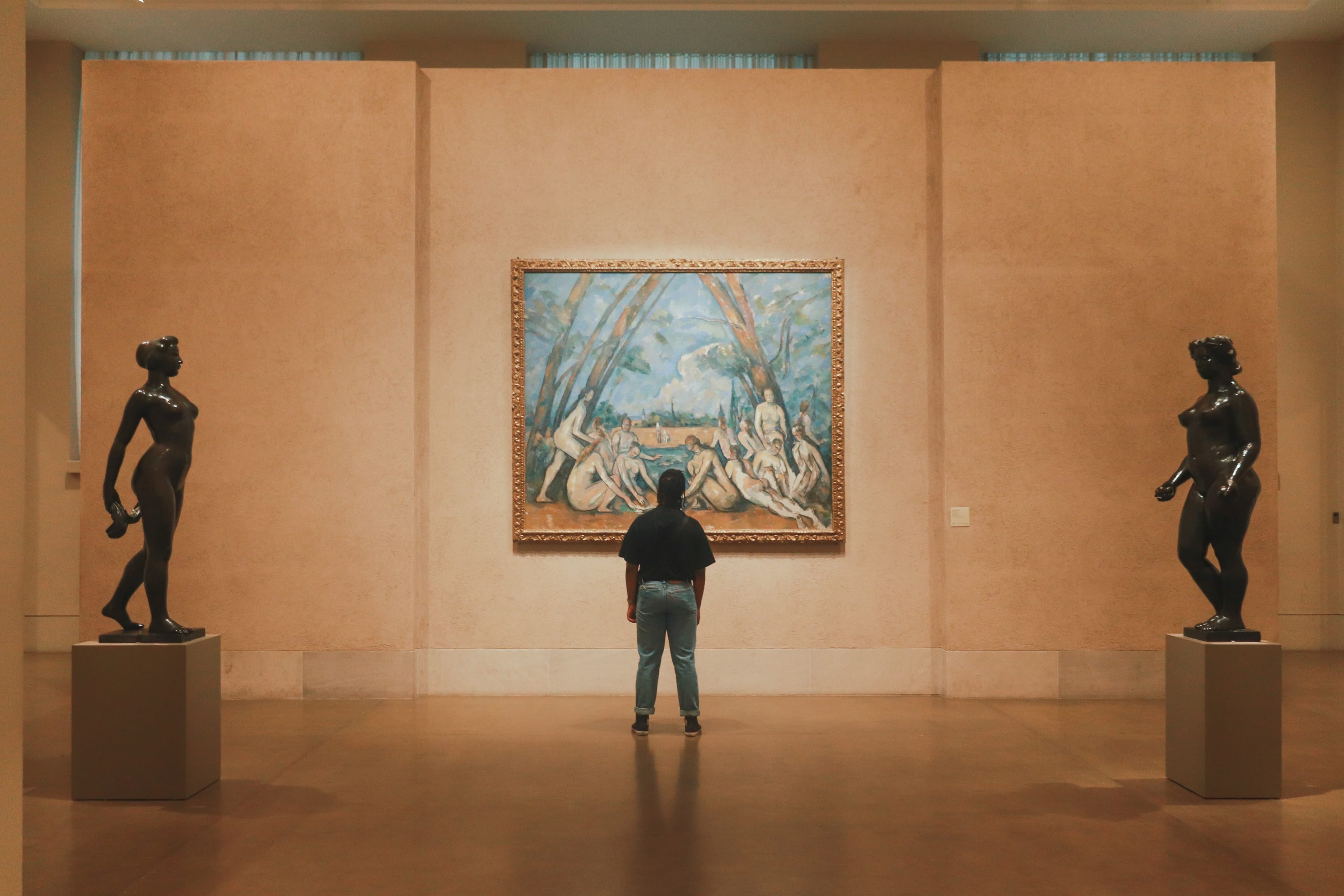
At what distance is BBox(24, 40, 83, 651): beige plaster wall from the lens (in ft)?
41.3

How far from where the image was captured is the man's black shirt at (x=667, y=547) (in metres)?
8.16

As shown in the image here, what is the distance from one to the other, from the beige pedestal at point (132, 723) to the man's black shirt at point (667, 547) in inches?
129

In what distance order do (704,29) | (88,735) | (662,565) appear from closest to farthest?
(88,735) < (662,565) < (704,29)

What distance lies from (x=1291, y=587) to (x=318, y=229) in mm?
11891

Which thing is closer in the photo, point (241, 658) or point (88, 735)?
point (88, 735)

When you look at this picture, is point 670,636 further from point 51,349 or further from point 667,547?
point 51,349

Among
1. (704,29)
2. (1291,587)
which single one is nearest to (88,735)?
(704,29)

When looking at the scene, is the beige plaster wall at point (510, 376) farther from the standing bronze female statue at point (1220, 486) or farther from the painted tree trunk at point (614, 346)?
the standing bronze female statue at point (1220, 486)

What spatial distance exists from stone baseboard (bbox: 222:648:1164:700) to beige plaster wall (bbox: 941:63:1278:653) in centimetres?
20

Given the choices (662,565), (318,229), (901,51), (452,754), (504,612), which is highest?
(901,51)

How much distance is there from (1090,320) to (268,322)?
784cm

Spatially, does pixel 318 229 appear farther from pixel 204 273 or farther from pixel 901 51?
pixel 901 51

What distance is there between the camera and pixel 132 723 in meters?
6.46

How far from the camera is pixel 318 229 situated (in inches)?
392
